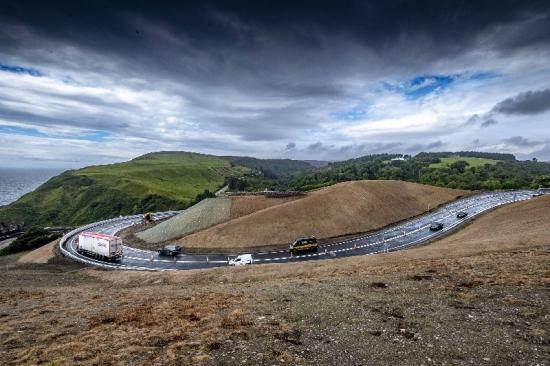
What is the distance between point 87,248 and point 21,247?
78.4ft

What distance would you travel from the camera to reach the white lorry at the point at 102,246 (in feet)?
171

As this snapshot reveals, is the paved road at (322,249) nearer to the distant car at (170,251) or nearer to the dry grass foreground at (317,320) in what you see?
the distant car at (170,251)

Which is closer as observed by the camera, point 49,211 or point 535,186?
point 535,186

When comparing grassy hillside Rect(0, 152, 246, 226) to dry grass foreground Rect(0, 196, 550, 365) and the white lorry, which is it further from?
dry grass foreground Rect(0, 196, 550, 365)

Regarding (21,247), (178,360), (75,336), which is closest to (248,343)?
(178,360)

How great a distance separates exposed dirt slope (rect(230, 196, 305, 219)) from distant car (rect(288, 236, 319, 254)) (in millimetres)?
23819

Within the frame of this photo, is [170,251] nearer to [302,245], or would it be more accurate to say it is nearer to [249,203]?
[302,245]

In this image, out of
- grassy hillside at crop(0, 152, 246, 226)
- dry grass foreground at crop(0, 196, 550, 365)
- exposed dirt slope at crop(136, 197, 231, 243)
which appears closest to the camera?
dry grass foreground at crop(0, 196, 550, 365)

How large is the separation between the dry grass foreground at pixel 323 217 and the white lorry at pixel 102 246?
11071 mm

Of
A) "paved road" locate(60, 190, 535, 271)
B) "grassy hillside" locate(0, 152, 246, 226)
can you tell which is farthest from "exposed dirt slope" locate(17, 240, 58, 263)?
"grassy hillside" locate(0, 152, 246, 226)

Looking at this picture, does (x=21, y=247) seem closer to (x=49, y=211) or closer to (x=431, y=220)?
(x=431, y=220)

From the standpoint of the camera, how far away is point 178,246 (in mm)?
57812

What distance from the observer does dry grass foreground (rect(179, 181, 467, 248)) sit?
6028 cm

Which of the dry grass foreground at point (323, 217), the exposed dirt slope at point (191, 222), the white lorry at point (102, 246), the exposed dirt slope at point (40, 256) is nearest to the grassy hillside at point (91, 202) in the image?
the exposed dirt slope at point (191, 222)
